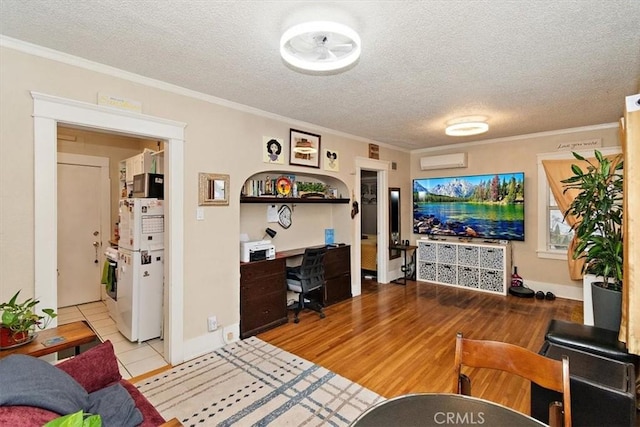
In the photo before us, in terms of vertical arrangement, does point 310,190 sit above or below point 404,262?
above

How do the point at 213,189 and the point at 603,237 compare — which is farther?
the point at 213,189

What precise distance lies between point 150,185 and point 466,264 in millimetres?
5014

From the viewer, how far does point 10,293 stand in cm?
207

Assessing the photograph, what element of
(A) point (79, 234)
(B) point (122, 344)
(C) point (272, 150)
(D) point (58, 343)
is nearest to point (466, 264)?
(C) point (272, 150)

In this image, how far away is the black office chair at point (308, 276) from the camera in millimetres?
3844

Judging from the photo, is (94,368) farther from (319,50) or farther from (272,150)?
(272,150)

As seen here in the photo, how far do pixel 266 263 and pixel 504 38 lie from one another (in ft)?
10.1

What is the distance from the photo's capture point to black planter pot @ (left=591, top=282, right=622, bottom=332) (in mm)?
2359

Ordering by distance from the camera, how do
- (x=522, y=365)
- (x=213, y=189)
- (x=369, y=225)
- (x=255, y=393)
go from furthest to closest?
(x=369, y=225)
(x=213, y=189)
(x=255, y=393)
(x=522, y=365)

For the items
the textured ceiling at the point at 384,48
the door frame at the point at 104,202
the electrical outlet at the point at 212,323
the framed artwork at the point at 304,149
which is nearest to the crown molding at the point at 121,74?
the textured ceiling at the point at 384,48

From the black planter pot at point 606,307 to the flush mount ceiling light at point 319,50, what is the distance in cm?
268

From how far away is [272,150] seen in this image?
12.1 ft

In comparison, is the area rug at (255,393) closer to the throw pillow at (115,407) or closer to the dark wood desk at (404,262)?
the throw pillow at (115,407)

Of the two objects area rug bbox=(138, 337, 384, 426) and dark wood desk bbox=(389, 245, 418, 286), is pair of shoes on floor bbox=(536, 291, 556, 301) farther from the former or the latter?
area rug bbox=(138, 337, 384, 426)
